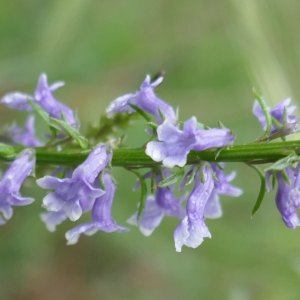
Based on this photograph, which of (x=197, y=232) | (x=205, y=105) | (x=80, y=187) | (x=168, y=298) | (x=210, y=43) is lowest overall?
(x=168, y=298)

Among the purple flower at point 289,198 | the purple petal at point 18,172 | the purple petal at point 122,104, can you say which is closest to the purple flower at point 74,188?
the purple petal at point 18,172

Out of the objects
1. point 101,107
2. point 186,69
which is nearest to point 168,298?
point 101,107

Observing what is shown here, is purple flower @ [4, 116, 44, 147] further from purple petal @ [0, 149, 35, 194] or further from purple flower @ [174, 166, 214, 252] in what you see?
purple flower @ [174, 166, 214, 252]

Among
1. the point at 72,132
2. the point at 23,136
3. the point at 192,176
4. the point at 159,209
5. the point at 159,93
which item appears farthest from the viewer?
the point at 159,93

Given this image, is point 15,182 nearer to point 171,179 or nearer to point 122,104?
point 122,104

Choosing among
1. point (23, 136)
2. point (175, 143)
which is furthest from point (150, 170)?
point (23, 136)

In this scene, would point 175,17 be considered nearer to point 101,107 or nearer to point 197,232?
point 101,107
